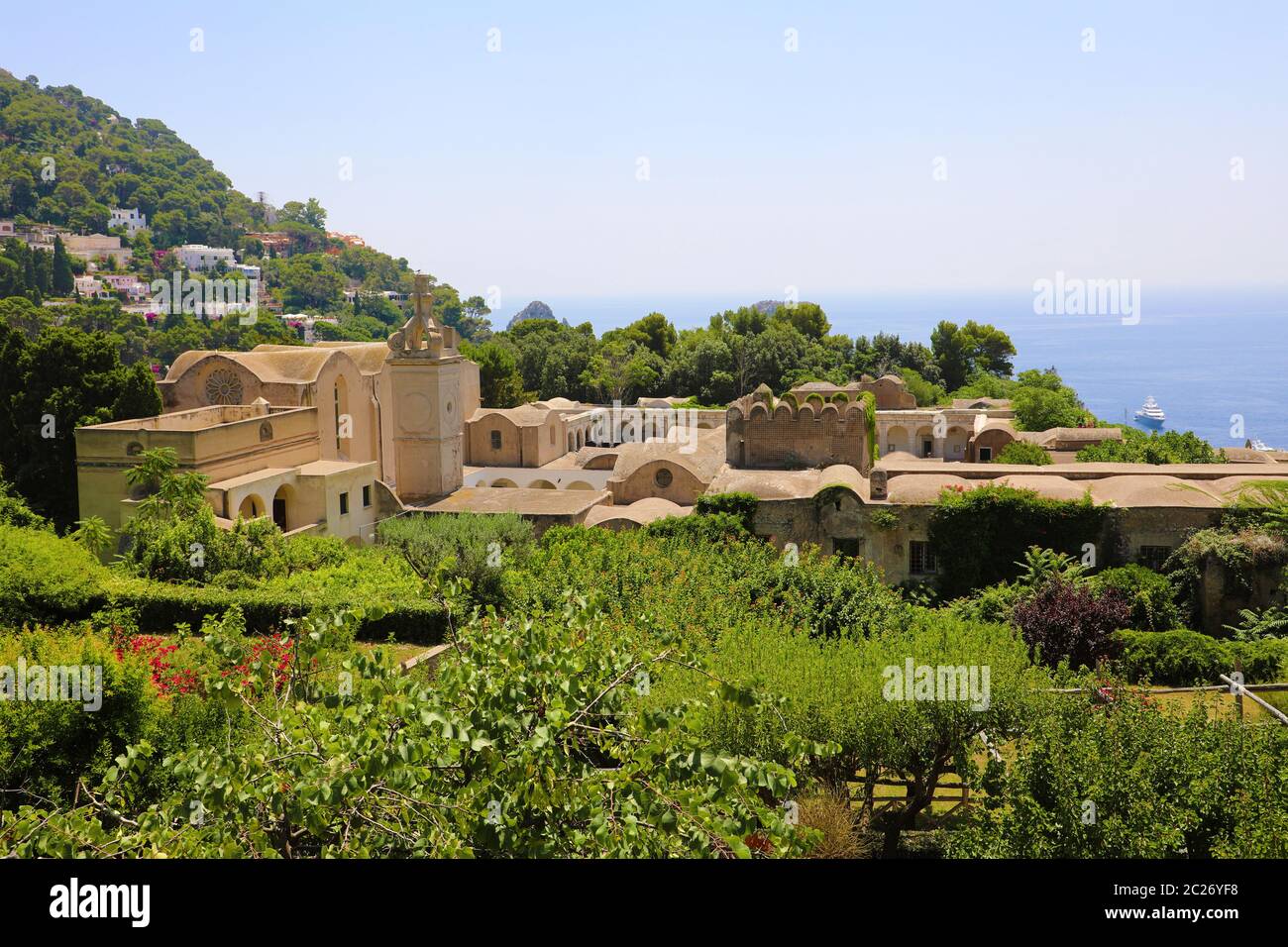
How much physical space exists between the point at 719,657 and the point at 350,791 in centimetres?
1129

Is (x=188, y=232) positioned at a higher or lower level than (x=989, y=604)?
higher

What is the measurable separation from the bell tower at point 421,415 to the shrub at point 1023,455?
18803 millimetres

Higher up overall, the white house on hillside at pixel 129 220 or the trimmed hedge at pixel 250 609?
the white house on hillside at pixel 129 220

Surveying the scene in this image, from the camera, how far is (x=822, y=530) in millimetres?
27750

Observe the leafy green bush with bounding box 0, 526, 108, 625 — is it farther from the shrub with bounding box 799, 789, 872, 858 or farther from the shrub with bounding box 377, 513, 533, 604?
the shrub with bounding box 799, 789, 872, 858

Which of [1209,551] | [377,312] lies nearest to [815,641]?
[1209,551]

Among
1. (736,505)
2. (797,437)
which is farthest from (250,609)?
(797,437)

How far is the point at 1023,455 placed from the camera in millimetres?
38875

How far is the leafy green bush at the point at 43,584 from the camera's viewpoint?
20.6m

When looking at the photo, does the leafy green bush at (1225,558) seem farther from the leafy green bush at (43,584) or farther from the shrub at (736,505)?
the leafy green bush at (43,584)

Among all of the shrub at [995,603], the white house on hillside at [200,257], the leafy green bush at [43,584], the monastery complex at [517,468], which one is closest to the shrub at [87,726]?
the leafy green bush at [43,584]

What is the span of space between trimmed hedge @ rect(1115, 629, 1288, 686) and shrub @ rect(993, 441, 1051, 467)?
54.8 ft
